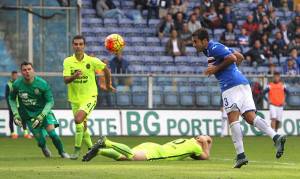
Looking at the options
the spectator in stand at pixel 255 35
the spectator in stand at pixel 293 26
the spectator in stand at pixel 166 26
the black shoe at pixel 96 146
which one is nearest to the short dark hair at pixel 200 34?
the black shoe at pixel 96 146

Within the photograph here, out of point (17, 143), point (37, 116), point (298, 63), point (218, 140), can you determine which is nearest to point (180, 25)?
point (298, 63)

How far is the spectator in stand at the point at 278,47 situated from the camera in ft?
130

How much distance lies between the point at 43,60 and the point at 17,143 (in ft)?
24.3

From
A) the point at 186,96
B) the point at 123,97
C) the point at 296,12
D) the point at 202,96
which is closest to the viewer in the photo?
the point at 123,97

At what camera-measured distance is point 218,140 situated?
31516 millimetres

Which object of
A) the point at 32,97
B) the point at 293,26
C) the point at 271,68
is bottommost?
the point at 271,68

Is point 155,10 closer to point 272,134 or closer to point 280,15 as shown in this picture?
point 280,15

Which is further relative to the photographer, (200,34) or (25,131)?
(25,131)

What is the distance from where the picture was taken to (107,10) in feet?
129

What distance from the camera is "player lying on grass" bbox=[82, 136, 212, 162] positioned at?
1820cm

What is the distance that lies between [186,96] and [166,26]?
216 inches

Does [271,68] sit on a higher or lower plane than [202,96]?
higher

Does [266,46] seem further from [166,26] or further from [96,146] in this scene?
[96,146]

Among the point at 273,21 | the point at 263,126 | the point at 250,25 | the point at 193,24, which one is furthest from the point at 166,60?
the point at 263,126
